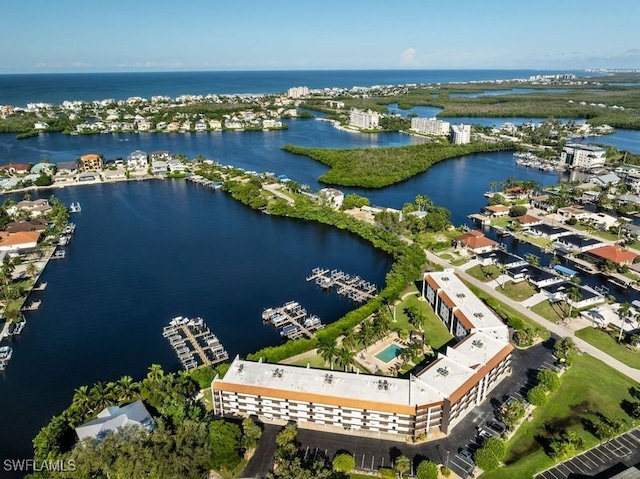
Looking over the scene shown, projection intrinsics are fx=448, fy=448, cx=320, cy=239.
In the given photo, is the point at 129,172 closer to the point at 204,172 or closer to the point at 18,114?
the point at 204,172

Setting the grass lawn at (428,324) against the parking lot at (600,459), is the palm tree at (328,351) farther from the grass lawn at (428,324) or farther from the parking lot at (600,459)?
the parking lot at (600,459)

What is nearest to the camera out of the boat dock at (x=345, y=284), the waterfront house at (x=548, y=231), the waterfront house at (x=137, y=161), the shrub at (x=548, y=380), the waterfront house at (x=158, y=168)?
the shrub at (x=548, y=380)

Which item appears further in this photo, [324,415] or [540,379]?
[540,379]

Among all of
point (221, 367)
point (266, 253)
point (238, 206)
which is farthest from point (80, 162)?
point (221, 367)

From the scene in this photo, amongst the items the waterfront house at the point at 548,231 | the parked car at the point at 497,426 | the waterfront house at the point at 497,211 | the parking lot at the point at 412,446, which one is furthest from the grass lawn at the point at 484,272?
the parked car at the point at 497,426

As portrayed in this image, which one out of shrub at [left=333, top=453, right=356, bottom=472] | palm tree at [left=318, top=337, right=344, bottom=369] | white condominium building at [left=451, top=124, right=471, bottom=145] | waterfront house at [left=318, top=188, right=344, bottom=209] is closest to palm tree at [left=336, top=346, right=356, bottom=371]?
palm tree at [left=318, top=337, right=344, bottom=369]

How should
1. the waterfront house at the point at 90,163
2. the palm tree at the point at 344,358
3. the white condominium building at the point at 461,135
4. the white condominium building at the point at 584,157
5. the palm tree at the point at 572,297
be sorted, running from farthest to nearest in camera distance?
the white condominium building at the point at 461,135 < the white condominium building at the point at 584,157 < the waterfront house at the point at 90,163 < the palm tree at the point at 572,297 < the palm tree at the point at 344,358
